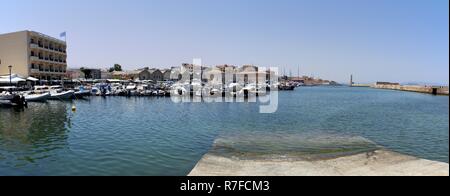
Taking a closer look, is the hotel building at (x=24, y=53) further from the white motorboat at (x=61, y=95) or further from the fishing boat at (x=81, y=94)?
the white motorboat at (x=61, y=95)

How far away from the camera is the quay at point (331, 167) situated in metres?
10.4

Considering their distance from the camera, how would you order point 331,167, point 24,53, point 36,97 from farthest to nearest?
point 24,53 < point 36,97 < point 331,167

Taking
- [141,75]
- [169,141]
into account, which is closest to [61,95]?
[169,141]

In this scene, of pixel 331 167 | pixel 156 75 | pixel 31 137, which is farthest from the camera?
pixel 156 75

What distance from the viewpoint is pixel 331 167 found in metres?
11.9

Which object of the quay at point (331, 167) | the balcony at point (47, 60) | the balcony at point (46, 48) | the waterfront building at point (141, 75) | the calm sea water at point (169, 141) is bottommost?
the calm sea water at point (169, 141)

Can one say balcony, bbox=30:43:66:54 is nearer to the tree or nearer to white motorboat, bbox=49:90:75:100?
white motorboat, bbox=49:90:75:100

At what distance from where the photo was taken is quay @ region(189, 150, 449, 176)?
10391mm

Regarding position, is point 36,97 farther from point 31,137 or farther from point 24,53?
point 31,137

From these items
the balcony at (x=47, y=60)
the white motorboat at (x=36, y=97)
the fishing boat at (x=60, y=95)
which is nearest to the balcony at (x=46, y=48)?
the balcony at (x=47, y=60)
